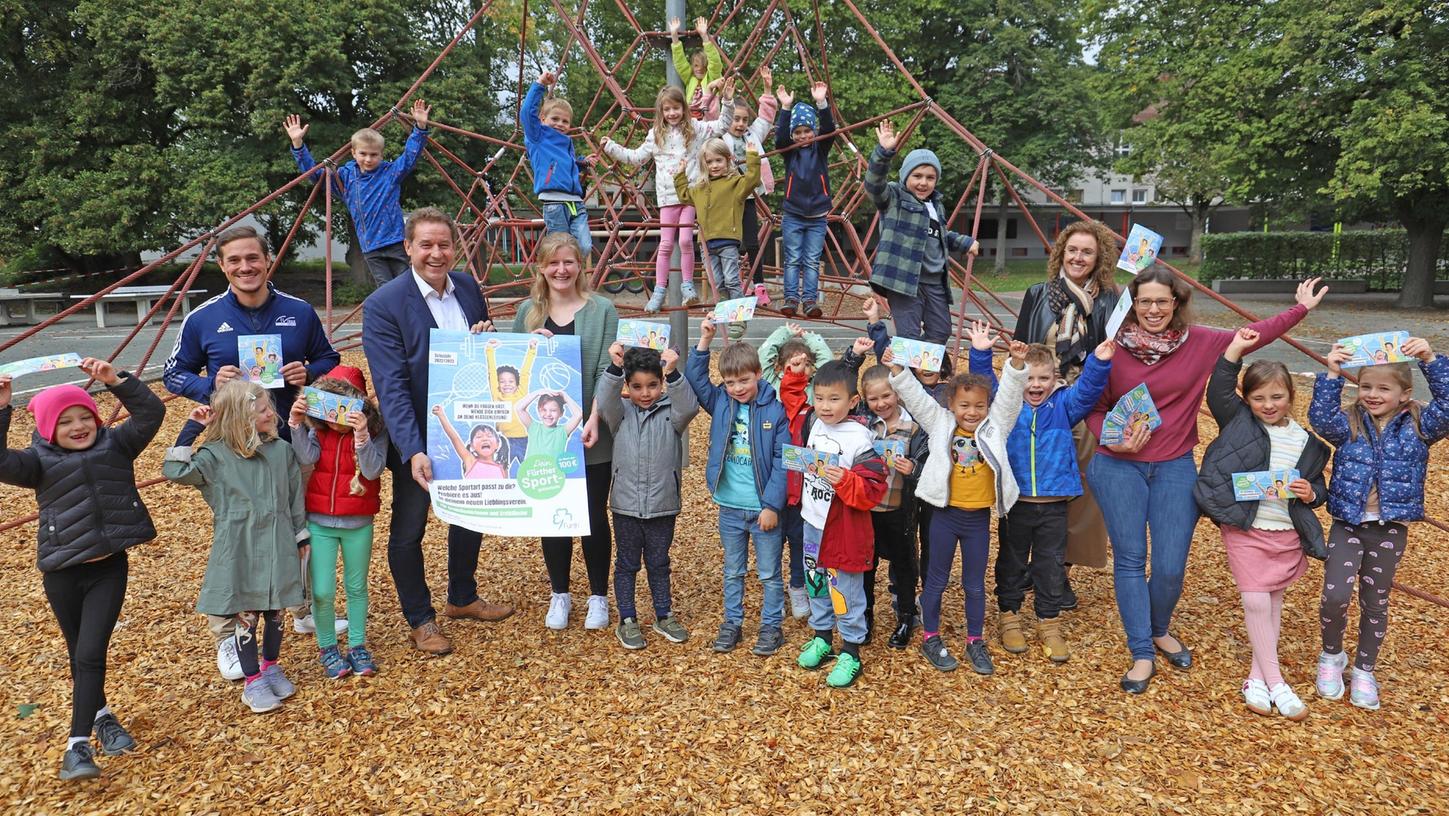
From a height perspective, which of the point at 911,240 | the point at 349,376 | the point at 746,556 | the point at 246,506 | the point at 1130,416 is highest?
the point at 911,240

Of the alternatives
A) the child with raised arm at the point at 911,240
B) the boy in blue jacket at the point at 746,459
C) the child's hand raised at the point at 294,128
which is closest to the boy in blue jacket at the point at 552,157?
the child's hand raised at the point at 294,128

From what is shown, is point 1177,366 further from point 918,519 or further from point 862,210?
point 862,210

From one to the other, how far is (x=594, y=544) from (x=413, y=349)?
4.00ft

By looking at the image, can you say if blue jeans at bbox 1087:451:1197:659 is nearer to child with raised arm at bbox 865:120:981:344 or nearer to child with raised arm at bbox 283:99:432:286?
child with raised arm at bbox 865:120:981:344

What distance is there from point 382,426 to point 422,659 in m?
1.12

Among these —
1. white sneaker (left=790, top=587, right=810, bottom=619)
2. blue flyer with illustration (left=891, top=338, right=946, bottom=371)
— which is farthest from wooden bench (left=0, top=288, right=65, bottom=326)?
blue flyer with illustration (left=891, top=338, right=946, bottom=371)

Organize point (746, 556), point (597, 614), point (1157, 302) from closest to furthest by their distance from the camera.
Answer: point (1157, 302) → point (746, 556) → point (597, 614)

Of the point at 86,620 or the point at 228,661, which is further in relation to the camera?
the point at 228,661

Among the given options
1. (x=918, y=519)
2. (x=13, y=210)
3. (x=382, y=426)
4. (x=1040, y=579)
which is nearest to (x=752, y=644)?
(x=918, y=519)

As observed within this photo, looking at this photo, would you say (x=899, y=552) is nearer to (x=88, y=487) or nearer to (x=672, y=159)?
(x=88, y=487)

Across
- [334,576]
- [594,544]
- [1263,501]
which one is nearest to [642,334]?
[594,544]

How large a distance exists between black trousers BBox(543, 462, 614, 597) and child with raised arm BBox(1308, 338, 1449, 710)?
298 cm

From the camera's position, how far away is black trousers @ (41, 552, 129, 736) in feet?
9.93

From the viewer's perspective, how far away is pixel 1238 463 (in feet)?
10.9
